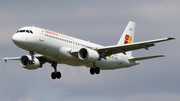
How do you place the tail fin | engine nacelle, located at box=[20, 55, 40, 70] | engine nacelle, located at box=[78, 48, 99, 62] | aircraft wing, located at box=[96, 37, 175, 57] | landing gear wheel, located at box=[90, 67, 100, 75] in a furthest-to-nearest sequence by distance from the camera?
1. the tail fin
2. landing gear wheel, located at box=[90, 67, 100, 75]
3. engine nacelle, located at box=[20, 55, 40, 70]
4. engine nacelle, located at box=[78, 48, 99, 62]
5. aircraft wing, located at box=[96, 37, 175, 57]

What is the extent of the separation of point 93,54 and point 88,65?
4286 mm

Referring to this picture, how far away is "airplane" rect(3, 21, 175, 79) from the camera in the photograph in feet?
160

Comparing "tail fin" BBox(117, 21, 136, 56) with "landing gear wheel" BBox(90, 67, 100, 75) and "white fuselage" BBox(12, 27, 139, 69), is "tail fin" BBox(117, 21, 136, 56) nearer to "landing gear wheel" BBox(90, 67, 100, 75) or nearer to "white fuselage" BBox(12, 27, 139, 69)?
"white fuselage" BBox(12, 27, 139, 69)

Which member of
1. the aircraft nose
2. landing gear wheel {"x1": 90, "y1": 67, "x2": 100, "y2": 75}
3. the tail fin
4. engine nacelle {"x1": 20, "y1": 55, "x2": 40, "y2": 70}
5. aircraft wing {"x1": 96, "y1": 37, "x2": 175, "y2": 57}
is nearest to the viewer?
the aircraft nose

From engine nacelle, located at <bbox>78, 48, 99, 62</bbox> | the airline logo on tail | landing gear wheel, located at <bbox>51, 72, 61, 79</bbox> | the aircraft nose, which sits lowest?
landing gear wheel, located at <bbox>51, 72, 61, 79</bbox>

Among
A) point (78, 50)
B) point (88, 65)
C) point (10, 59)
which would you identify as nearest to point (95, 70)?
point (88, 65)

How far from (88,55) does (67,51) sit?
2713 millimetres

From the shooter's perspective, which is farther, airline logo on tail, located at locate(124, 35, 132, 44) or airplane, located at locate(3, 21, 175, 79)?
airline logo on tail, located at locate(124, 35, 132, 44)

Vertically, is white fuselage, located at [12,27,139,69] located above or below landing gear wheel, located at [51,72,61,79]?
above

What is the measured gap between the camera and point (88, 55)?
51375 mm

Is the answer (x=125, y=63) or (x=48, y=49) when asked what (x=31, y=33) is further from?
(x=125, y=63)

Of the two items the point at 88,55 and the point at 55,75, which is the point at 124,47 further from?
the point at 55,75

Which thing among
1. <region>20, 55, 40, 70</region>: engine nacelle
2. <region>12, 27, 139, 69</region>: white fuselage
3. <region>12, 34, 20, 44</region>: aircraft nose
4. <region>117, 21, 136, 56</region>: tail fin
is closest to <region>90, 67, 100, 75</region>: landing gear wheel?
<region>12, 27, 139, 69</region>: white fuselage

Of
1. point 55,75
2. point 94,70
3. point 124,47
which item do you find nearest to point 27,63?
point 55,75
